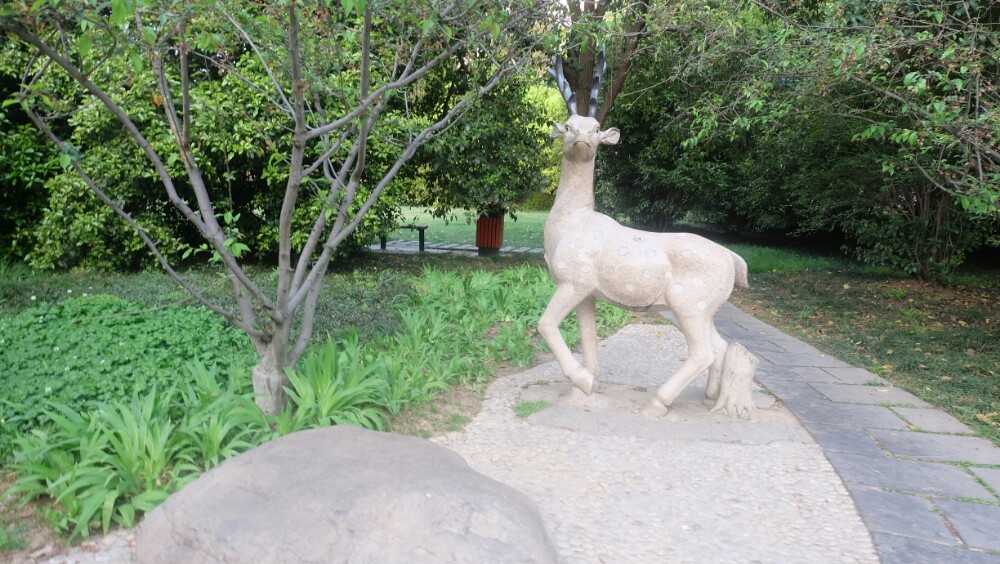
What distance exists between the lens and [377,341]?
6152 millimetres

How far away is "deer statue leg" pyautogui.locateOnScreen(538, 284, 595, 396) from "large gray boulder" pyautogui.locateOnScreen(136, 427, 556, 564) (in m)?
1.90

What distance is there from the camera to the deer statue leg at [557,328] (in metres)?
4.66

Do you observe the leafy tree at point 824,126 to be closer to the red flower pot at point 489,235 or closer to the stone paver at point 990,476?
the stone paver at point 990,476

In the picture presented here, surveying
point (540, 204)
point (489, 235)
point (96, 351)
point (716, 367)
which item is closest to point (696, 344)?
point (716, 367)

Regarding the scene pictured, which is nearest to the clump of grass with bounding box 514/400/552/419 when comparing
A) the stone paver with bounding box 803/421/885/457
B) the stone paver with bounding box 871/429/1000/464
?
the stone paver with bounding box 803/421/885/457

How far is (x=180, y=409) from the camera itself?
416 centimetres

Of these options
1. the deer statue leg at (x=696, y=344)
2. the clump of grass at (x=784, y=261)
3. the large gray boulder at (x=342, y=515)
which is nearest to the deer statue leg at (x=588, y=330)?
the deer statue leg at (x=696, y=344)

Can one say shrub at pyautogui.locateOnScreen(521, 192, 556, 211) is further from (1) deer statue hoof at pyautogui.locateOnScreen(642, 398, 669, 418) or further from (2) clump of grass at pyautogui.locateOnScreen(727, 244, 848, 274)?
(1) deer statue hoof at pyautogui.locateOnScreen(642, 398, 669, 418)

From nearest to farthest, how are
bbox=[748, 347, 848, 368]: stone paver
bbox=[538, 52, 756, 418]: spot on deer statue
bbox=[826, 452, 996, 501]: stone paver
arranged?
bbox=[826, 452, 996, 501]: stone paver → bbox=[538, 52, 756, 418]: spot on deer statue → bbox=[748, 347, 848, 368]: stone paver

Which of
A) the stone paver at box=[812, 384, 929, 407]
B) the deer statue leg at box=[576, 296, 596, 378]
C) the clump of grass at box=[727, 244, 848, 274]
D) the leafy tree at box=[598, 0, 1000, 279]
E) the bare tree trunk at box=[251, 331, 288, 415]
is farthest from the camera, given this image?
the clump of grass at box=[727, 244, 848, 274]

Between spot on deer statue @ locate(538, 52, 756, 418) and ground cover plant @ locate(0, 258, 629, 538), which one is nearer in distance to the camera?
ground cover plant @ locate(0, 258, 629, 538)

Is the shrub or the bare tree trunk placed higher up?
the bare tree trunk

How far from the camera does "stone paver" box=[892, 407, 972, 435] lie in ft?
15.3

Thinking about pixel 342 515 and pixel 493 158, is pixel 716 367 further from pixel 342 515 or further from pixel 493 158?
pixel 493 158
